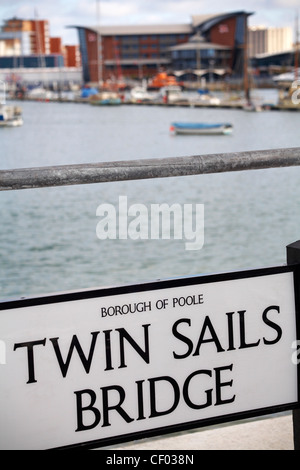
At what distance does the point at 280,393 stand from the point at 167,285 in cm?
27

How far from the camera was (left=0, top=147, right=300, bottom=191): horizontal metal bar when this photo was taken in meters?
1.09

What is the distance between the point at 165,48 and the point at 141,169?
105 m

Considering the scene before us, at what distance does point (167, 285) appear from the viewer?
116 cm

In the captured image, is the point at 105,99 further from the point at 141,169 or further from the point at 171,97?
the point at 141,169

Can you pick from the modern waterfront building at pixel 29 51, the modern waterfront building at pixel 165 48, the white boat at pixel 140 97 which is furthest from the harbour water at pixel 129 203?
the modern waterfront building at pixel 29 51

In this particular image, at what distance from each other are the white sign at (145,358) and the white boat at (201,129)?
139ft

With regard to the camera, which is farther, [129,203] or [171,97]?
[171,97]

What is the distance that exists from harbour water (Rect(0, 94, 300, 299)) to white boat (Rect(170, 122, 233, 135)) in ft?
1.37

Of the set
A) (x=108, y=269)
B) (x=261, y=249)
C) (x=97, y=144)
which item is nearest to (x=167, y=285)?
(x=108, y=269)

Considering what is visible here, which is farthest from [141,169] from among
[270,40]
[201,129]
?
[270,40]

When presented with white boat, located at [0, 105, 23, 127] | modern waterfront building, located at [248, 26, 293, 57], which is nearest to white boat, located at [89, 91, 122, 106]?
white boat, located at [0, 105, 23, 127]

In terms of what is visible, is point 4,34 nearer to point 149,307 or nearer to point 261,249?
point 261,249

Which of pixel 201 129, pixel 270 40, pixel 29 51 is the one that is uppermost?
pixel 270 40

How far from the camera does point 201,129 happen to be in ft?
142
